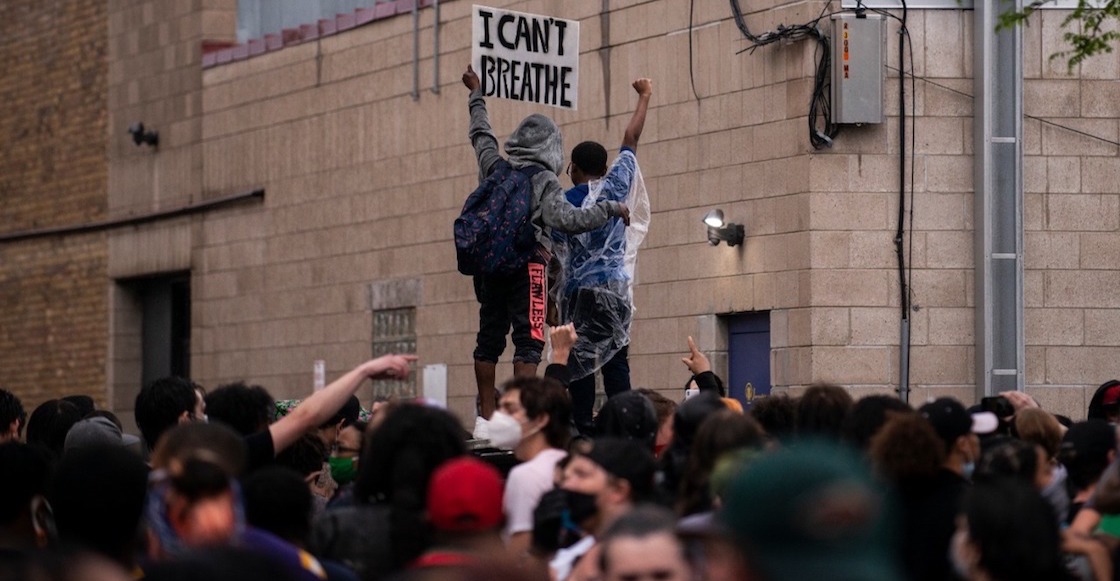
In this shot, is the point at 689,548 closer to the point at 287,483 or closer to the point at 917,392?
the point at 287,483

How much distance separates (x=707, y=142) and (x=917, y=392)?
9.19ft

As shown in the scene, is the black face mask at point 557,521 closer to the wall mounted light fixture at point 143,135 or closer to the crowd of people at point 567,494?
the crowd of people at point 567,494

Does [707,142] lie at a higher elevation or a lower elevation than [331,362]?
higher

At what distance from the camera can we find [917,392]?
51.4 ft

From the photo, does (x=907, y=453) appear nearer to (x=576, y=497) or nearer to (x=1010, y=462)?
(x=1010, y=462)

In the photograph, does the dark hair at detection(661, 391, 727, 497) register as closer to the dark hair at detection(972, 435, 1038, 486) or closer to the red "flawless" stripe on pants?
the dark hair at detection(972, 435, 1038, 486)

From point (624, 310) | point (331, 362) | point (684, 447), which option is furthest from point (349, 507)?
point (331, 362)

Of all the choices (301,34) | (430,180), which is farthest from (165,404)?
(301,34)

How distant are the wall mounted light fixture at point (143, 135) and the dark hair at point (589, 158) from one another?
1449cm

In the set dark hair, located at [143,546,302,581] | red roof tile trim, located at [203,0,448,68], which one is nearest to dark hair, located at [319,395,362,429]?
dark hair, located at [143,546,302,581]

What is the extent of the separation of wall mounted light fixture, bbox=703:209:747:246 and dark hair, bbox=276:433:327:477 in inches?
320

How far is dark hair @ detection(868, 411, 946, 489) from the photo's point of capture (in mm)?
6156

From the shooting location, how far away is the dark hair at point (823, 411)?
731 centimetres

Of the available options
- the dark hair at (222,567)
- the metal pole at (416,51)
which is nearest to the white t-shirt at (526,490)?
the dark hair at (222,567)
